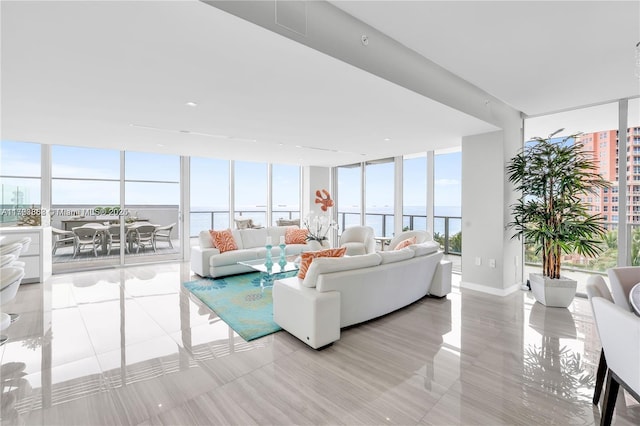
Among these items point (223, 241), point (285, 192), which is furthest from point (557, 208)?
point (285, 192)

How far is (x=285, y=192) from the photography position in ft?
30.4

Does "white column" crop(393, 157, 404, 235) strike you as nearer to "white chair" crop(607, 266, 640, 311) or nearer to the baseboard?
the baseboard

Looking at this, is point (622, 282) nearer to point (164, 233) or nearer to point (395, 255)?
point (395, 255)

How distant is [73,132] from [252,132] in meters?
2.97

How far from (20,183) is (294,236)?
→ 5583 mm

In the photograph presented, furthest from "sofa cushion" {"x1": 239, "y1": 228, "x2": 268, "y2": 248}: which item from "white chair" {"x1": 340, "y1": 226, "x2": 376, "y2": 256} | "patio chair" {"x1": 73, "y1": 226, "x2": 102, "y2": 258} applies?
"patio chair" {"x1": 73, "y1": 226, "x2": 102, "y2": 258}

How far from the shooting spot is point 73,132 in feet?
15.7

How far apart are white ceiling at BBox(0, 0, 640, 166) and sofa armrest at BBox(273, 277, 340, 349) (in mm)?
2065

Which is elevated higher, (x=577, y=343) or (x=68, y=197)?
(x=68, y=197)

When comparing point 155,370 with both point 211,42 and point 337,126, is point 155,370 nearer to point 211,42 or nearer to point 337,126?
point 211,42

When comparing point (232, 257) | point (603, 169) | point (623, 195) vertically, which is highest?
point (603, 169)

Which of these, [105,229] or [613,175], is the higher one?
[613,175]

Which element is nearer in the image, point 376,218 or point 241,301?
point 241,301

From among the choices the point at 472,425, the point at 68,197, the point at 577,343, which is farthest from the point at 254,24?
the point at 68,197
